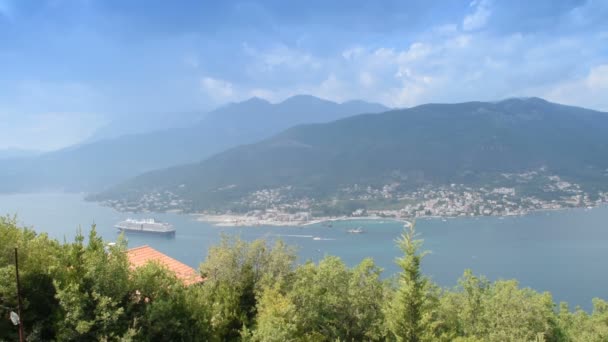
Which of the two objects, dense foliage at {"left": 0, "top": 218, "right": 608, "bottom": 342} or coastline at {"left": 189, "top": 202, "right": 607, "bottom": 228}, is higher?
dense foliage at {"left": 0, "top": 218, "right": 608, "bottom": 342}

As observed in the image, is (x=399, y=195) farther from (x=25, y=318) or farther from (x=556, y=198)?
(x=25, y=318)

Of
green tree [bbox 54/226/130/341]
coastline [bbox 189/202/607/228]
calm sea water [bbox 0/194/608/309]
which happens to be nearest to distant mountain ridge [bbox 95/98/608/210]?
coastline [bbox 189/202/607/228]

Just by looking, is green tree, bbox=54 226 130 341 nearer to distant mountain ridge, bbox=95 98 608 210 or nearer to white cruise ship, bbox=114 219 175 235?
white cruise ship, bbox=114 219 175 235

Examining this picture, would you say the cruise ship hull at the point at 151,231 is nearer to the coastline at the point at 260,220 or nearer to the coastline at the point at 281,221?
the coastline at the point at 281,221

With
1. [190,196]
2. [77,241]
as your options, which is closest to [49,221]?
[190,196]

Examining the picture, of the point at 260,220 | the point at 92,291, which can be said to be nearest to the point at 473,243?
the point at 260,220

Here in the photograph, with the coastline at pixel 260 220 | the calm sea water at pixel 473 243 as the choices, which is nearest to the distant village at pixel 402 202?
the coastline at pixel 260 220
